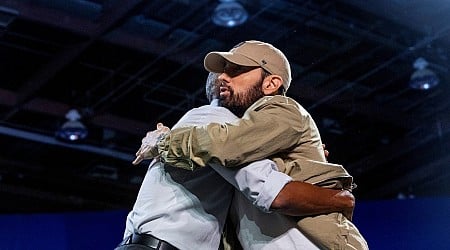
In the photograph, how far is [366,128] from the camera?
265 inches

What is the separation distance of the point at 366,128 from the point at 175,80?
1.85m

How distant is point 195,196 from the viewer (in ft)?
5.67

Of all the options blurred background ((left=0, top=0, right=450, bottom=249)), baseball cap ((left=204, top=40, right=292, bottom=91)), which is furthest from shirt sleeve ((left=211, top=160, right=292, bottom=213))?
blurred background ((left=0, top=0, right=450, bottom=249))

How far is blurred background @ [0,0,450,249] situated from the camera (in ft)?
16.1

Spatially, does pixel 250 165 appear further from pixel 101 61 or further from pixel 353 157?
pixel 353 157

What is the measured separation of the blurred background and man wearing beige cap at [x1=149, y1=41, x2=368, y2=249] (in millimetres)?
2087

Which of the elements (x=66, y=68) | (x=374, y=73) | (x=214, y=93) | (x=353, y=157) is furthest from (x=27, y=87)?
(x=214, y=93)

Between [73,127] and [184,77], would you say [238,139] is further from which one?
[73,127]

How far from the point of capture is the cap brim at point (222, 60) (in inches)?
71.7

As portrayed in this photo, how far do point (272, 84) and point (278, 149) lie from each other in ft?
0.68

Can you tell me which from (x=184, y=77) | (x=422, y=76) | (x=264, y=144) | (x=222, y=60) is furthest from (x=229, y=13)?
(x=264, y=144)

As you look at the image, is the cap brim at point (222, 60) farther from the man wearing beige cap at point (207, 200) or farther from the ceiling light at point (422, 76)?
the ceiling light at point (422, 76)

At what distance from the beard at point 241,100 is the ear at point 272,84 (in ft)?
0.05

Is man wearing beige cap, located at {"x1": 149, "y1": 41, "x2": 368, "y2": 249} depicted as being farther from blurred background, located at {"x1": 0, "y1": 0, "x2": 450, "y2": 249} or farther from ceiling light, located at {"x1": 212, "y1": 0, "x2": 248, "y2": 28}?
ceiling light, located at {"x1": 212, "y1": 0, "x2": 248, "y2": 28}
